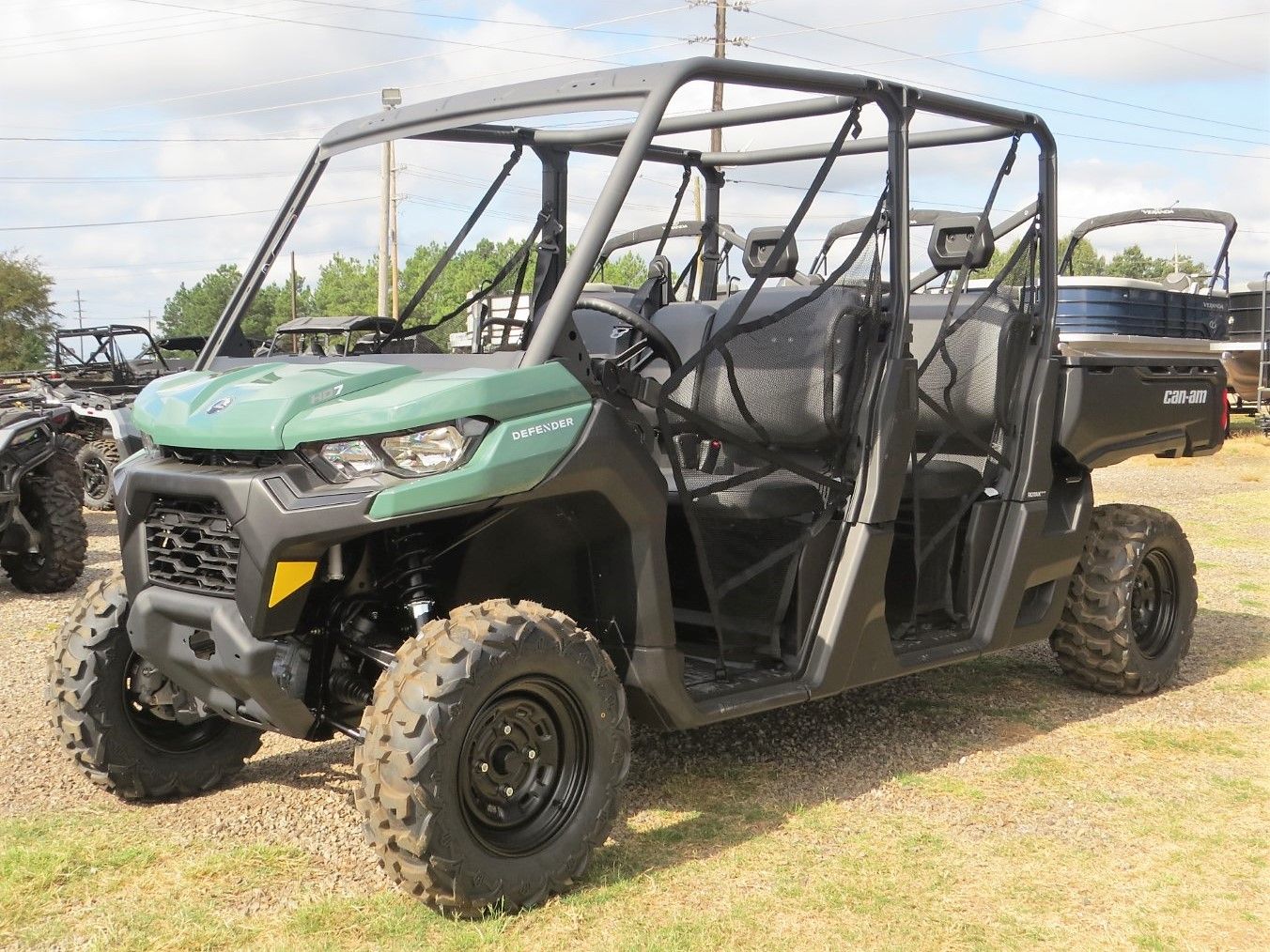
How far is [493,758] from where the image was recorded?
12.5 feet

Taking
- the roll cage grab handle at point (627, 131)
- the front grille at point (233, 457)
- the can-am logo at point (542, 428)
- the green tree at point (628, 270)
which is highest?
the roll cage grab handle at point (627, 131)

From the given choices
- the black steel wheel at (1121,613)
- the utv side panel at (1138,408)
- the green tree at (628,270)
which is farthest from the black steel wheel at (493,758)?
the black steel wheel at (1121,613)

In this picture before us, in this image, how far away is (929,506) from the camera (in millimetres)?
5324

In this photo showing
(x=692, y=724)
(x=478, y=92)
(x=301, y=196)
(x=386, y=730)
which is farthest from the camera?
(x=301, y=196)

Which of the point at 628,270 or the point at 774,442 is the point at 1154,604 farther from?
the point at 628,270

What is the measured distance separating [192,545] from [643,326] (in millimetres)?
1518

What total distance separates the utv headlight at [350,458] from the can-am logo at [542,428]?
14.5 inches

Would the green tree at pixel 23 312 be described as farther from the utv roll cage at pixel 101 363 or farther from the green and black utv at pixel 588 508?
the green and black utv at pixel 588 508

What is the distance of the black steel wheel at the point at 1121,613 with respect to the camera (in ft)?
19.9

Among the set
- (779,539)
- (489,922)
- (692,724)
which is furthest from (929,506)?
(489,922)

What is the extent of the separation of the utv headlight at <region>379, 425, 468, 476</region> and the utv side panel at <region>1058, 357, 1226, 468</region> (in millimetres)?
3016

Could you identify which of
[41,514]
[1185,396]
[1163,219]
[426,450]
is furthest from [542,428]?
[1163,219]

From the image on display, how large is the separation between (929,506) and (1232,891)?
183 centimetres

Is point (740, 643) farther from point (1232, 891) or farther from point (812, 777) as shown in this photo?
point (1232, 891)
